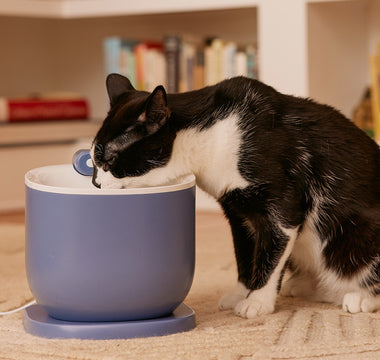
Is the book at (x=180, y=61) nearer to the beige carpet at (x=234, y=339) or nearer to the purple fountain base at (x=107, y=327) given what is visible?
the beige carpet at (x=234, y=339)

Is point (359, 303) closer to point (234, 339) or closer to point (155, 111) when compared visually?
point (234, 339)

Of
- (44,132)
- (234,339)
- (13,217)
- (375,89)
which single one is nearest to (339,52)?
(375,89)

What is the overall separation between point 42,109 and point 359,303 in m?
1.63

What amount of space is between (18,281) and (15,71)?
1591mm

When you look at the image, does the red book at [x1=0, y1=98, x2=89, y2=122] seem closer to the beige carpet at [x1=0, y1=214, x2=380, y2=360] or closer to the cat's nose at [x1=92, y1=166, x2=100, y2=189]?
the beige carpet at [x1=0, y1=214, x2=380, y2=360]

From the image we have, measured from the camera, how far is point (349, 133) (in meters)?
1.20

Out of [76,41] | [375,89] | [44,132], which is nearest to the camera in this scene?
[375,89]

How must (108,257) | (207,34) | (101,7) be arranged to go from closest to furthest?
(108,257) → (101,7) → (207,34)

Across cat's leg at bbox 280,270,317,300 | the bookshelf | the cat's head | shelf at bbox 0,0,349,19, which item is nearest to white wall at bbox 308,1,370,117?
the bookshelf

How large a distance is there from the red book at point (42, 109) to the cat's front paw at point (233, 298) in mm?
1460

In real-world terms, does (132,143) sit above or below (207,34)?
below

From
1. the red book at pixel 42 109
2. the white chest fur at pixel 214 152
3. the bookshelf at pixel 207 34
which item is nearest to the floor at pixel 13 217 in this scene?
the bookshelf at pixel 207 34

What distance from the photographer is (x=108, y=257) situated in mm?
1021

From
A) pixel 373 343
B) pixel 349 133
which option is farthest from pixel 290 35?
pixel 373 343
